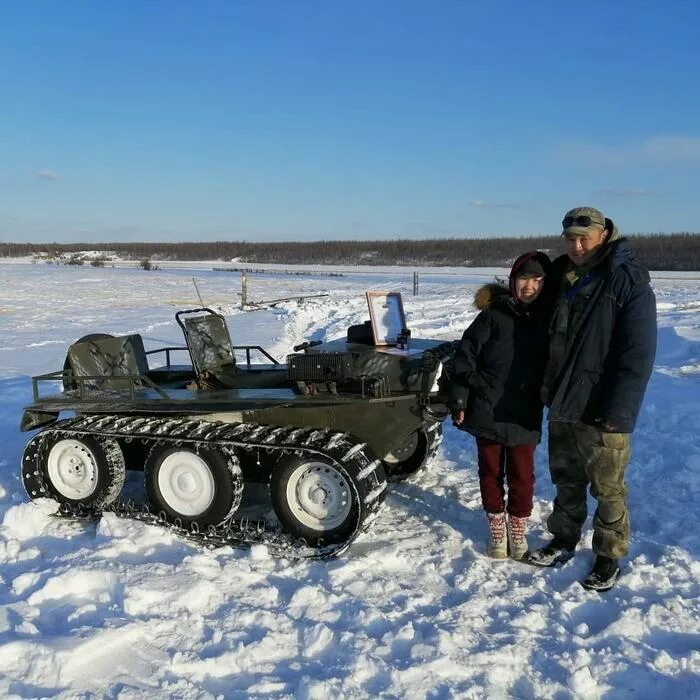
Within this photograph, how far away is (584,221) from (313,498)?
257 cm

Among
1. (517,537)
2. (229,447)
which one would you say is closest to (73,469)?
(229,447)

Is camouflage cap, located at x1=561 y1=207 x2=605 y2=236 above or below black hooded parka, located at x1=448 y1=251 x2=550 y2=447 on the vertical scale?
above

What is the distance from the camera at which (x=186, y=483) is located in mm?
5309

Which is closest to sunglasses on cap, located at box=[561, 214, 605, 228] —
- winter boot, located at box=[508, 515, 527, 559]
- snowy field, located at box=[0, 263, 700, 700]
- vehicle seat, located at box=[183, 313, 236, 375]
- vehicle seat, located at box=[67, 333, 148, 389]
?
winter boot, located at box=[508, 515, 527, 559]

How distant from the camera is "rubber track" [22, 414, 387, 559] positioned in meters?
4.77

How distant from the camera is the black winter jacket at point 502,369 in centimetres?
448

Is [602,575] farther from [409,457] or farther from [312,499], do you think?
[409,457]

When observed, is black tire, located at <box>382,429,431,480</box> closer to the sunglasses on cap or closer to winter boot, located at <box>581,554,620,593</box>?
winter boot, located at <box>581,554,620,593</box>

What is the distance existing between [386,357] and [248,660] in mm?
2460

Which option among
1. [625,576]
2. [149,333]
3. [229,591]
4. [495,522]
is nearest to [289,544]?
[229,591]

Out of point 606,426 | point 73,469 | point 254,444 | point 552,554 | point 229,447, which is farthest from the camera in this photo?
point 73,469

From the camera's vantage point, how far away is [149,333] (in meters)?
16.6

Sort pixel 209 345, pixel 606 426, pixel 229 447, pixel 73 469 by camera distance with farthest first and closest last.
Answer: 1. pixel 209 345
2. pixel 73 469
3. pixel 229 447
4. pixel 606 426

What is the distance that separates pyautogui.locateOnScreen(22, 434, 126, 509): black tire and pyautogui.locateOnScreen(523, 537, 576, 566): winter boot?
10.3 feet
